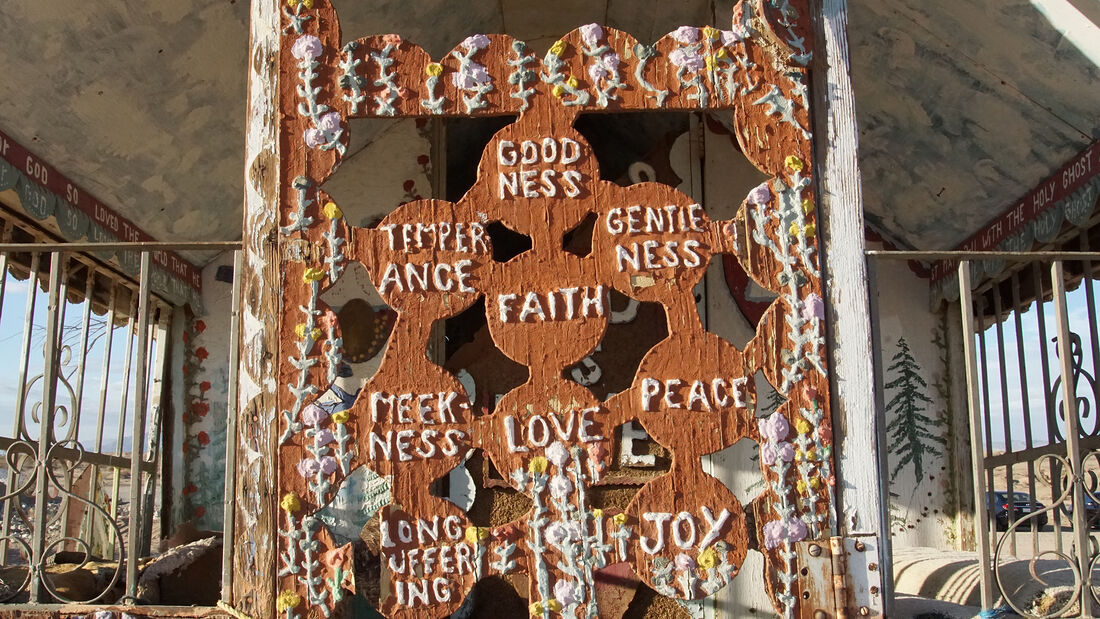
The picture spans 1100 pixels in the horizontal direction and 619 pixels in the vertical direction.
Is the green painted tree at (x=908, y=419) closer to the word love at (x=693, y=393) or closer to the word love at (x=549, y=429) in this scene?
the word love at (x=693, y=393)

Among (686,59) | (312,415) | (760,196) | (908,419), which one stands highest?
(686,59)

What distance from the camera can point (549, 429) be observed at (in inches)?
136

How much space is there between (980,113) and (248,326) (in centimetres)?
361

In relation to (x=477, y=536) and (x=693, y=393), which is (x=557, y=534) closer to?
(x=477, y=536)

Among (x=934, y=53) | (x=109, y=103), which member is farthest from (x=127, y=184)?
(x=934, y=53)

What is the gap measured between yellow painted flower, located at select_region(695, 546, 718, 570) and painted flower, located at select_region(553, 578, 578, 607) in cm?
42

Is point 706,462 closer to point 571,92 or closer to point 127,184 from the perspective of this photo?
point 571,92

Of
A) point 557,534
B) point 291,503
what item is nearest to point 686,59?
point 557,534

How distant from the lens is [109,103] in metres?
4.95

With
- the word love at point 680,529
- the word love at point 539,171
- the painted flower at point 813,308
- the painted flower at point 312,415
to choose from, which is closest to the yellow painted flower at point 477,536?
the word love at point 680,529

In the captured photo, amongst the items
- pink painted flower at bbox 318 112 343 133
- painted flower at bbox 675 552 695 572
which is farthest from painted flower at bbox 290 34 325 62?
painted flower at bbox 675 552 695 572

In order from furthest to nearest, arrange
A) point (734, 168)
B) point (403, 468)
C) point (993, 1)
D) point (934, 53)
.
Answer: point (734, 168) → point (934, 53) → point (993, 1) → point (403, 468)

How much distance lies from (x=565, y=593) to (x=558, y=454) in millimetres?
447

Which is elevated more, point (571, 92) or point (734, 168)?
point (734, 168)
